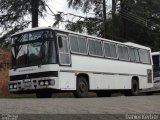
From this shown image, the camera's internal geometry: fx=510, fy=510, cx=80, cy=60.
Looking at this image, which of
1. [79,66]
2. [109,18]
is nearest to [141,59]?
[79,66]

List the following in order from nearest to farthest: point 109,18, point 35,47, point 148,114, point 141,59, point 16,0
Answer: point 148,114
point 35,47
point 141,59
point 16,0
point 109,18

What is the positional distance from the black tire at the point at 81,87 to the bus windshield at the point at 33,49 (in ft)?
6.97

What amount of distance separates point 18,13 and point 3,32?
1.63 meters

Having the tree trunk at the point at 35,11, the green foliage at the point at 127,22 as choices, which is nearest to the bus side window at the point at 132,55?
the tree trunk at the point at 35,11

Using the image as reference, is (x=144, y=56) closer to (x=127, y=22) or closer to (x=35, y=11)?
(x=35, y=11)

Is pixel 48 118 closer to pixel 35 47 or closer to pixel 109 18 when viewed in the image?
pixel 35 47

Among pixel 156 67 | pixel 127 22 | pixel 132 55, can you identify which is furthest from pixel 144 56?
pixel 127 22

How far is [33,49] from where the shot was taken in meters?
21.4

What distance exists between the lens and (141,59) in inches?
1196

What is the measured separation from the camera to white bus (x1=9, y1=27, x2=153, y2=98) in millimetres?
20828

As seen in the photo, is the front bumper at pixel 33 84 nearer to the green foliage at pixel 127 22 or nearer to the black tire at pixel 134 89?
the black tire at pixel 134 89

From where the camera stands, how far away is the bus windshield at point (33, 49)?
20922 millimetres

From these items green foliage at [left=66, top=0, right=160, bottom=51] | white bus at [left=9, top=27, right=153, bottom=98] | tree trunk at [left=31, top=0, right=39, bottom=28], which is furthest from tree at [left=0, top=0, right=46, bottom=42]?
white bus at [left=9, top=27, right=153, bottom=98]

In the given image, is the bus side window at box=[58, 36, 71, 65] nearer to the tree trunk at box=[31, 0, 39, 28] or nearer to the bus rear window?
the bus rear window
